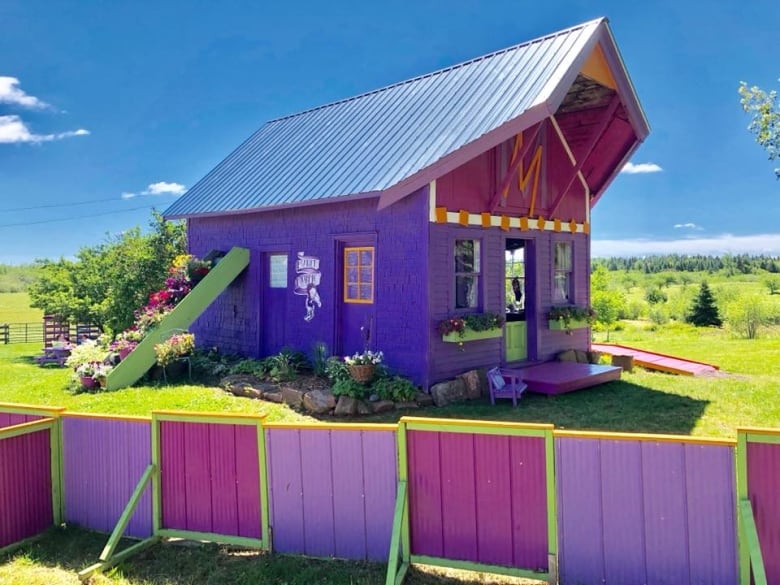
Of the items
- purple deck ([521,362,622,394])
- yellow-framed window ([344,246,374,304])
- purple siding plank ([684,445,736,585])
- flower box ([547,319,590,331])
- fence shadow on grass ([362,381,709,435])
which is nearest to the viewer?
purple siding plank ([684,445,736,585])

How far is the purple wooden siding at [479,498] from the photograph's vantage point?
148 inches

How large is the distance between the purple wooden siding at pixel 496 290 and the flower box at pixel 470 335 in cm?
16

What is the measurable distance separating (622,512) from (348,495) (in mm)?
1878

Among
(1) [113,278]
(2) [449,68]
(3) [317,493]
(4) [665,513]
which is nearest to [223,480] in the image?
(3) [317,493]

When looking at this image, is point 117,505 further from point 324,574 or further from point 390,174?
point 390,174

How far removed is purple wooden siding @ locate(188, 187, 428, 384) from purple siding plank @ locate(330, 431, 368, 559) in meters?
4.67

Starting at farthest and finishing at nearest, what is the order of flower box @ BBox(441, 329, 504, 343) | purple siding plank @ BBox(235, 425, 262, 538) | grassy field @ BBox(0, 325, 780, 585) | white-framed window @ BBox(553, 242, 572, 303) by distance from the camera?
white-framed window @ BBox(553, 242, 572, 303)
flower box @ BBox(441, 329, 504, 343)
purple siding plank @ BBox(235, 425, 262, 538)
grassy field @ BBox(0, 325, 780, 585)

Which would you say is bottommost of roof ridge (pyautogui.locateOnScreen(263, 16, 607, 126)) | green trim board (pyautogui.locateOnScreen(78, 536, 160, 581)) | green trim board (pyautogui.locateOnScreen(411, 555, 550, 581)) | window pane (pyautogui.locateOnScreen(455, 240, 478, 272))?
green trim board (pyautogui.locateOnScreen(78, 536, 160, 581))

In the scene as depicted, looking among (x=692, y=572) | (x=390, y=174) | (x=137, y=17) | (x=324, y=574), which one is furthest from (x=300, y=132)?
(x=137, y=17)

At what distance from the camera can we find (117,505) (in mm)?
4816

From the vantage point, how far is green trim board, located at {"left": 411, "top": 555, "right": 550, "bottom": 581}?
371 cm

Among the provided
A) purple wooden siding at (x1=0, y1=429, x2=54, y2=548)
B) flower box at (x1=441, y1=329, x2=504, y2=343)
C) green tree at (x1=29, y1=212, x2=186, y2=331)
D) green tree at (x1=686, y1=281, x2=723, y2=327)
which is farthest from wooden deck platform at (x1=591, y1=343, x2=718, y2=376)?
green tree at (x1=686, y1=281, x2=723, y2=327)

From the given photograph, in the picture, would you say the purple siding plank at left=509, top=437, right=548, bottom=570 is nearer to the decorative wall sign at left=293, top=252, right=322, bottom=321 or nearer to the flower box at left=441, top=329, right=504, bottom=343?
the flower box at left=441, top=329, right=504, bottom=343

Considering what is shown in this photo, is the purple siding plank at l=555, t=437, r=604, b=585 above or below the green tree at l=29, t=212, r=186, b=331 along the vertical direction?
below
